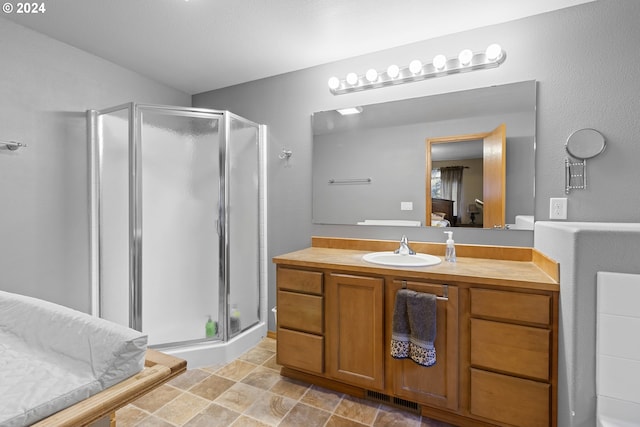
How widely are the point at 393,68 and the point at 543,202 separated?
129 cm

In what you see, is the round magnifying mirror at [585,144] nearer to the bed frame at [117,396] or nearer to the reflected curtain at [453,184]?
the reflected curtain at [453,184]

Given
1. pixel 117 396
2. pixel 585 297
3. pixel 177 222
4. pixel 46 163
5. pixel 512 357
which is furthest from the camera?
pixel 177 222

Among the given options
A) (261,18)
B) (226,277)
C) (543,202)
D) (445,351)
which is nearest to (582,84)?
(543,202)

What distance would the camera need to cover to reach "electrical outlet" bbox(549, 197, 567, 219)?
177 cm

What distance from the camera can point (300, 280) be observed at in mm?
1943

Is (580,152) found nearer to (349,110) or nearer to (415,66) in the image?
(415,66)

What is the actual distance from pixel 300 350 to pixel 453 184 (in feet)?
4.87

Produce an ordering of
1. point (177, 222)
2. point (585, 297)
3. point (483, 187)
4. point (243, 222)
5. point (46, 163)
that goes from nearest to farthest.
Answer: point (585, 297), point (483, 187), point (46, 163), point (177, 222), point (243, 222)

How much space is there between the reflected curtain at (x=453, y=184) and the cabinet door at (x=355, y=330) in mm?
796

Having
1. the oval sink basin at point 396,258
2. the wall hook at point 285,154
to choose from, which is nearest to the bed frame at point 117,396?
the oval sink basin at point 396,258

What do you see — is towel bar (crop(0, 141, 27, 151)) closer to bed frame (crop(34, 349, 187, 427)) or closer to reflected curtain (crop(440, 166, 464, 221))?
bed frame (crop(34, 349, 187, 427))

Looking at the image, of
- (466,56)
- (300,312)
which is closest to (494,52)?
(466,56)

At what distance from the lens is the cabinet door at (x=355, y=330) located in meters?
1.74

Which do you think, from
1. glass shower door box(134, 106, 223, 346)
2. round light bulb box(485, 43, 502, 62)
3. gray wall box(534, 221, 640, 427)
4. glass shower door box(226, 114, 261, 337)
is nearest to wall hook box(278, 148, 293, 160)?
glass shower door box(226, 114, 261, 337)
